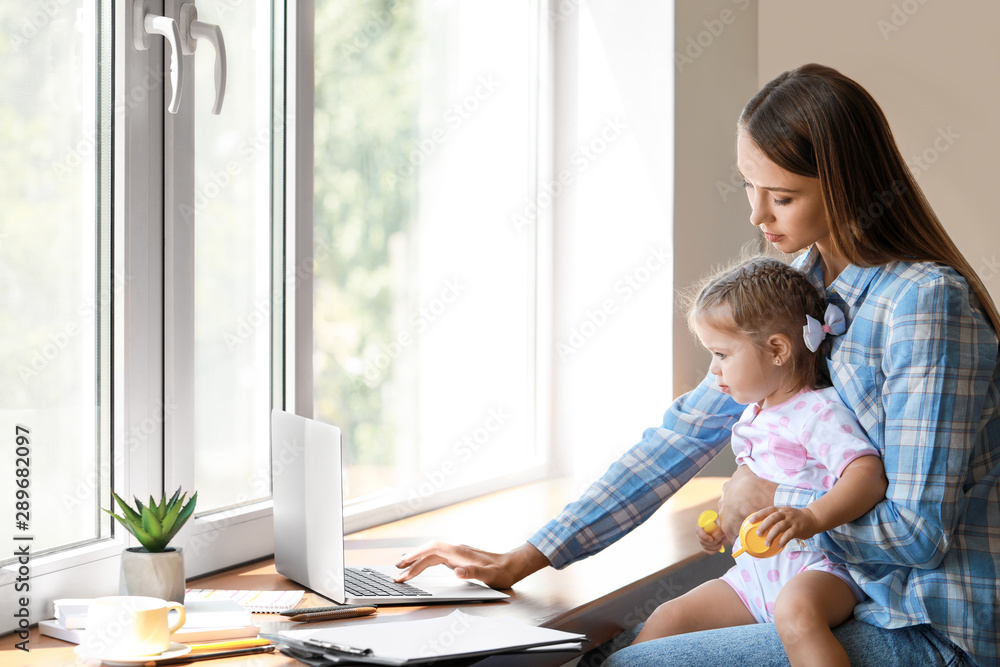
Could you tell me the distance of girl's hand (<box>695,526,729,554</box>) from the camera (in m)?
1.42

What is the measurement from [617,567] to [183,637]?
0.78 metres

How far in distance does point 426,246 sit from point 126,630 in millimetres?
1292

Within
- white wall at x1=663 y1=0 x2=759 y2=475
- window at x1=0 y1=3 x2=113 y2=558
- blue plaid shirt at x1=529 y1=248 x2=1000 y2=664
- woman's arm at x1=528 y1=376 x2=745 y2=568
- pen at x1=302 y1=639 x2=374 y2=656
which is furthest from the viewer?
white wall at x1=663 y1=0 x2=759 y2=475

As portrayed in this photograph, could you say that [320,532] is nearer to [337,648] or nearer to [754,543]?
[337,648]

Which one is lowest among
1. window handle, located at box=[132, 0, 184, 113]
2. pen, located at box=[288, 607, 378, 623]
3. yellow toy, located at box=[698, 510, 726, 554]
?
pen, located at box=[288, 607, 378, 623]

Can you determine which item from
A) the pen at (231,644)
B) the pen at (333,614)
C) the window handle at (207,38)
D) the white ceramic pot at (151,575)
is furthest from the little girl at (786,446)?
the window handle at (207,38)

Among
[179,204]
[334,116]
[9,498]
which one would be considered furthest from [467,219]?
[9,498]

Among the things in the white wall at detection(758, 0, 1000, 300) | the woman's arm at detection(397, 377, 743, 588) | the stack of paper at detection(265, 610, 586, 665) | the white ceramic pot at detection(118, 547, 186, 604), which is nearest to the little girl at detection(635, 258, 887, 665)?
the woman's arm at detection(397, 377, 743, 588)

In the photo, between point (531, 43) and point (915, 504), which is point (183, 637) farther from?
point (531, 43)

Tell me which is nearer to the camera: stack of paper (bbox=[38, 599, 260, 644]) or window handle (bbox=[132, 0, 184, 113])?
stack of paper (bbox=[38, 599, 260, 644])

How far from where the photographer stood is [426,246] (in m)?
2.23

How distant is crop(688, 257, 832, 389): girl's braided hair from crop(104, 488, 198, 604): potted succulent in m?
0.81

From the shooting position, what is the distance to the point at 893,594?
124 cm

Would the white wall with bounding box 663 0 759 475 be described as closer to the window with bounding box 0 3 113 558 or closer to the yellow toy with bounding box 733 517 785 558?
the yellow toy with bounding box 733 517 785 558
